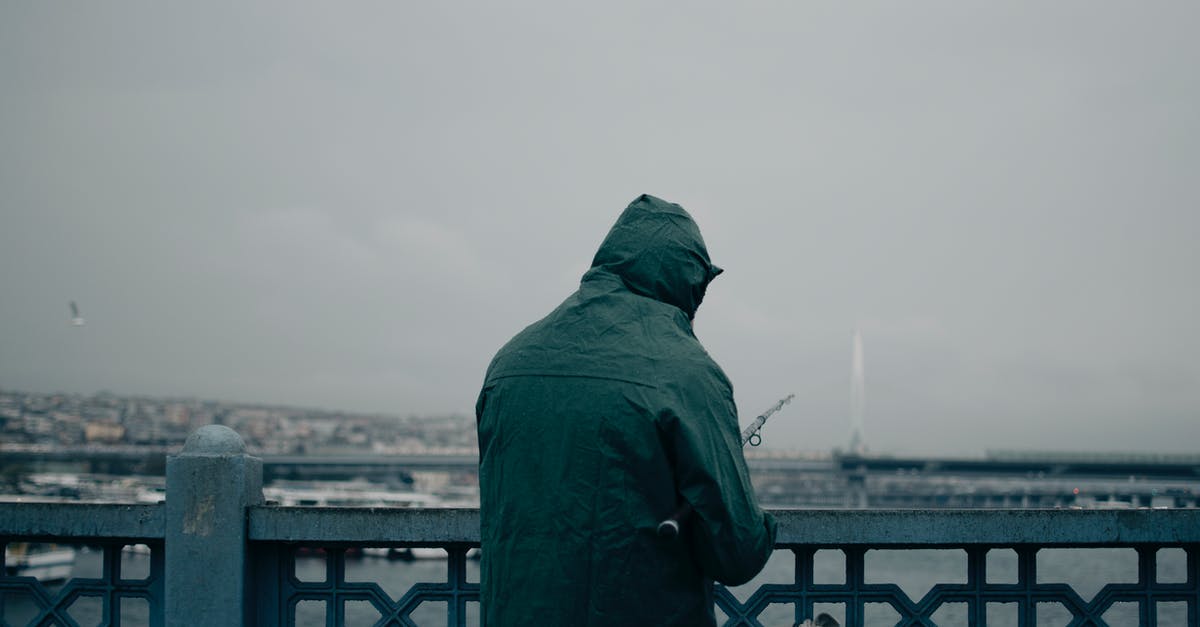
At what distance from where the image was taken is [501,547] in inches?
113

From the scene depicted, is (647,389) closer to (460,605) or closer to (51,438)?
(460,605)

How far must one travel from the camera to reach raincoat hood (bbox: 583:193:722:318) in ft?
9.64

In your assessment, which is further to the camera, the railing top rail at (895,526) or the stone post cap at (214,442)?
the stone post cap at (214,442)

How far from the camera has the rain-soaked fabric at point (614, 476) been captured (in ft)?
8.82

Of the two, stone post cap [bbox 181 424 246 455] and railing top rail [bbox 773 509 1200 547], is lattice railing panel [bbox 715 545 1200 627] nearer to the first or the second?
railing top rail [bbox 773 509 1200 547]

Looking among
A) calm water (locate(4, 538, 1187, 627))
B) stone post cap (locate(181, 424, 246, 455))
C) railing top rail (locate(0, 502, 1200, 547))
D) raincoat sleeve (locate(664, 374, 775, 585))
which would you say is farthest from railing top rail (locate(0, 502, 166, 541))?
calm water (locate(4, 538, 1187, 627))

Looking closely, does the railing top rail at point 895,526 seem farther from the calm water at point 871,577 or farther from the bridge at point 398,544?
the calm water at point 871,577

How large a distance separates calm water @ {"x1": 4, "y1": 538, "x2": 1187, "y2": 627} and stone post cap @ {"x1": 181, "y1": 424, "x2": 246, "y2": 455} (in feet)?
71.8

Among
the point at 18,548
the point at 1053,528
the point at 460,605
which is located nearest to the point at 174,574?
the point at 460,605

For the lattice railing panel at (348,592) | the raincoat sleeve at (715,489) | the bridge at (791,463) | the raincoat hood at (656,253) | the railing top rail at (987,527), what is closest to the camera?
the raincoat sleeve at (715,489)

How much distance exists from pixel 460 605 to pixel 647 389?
2.18 meters

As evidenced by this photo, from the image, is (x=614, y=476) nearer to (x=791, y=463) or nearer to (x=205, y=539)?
(x=205, y=539)

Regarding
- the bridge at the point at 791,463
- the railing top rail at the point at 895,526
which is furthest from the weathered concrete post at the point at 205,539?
the bridge at the point at 791,463

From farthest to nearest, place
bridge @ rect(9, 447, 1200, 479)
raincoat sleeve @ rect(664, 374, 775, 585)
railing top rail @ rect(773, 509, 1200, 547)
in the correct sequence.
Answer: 1. bridge @ rect(9, 447, 1200, 479)
2. railing top rail @ rect(773, 509, 1200, 547)
3. raincoat sleeve @ rect(664, 374, 775, 585)
